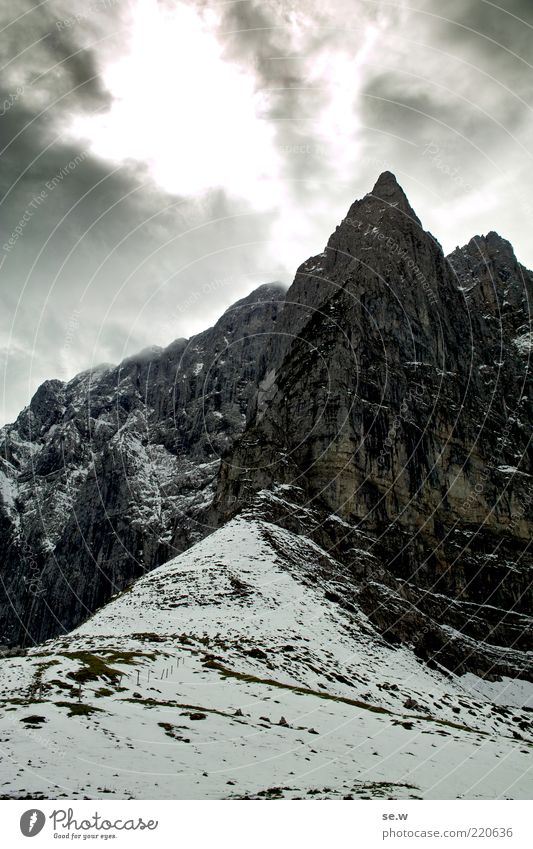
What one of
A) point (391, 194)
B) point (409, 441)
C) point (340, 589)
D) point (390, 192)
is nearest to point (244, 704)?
point (340, 589)

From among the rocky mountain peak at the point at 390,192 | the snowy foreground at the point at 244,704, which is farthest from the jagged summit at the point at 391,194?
the snowy foreground at the point at 244,704

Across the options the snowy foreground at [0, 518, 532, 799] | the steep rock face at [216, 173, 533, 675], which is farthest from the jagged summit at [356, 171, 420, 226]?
the snowy foreground at [0, 518, 532, 799]

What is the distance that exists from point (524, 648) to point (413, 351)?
59.7 meters

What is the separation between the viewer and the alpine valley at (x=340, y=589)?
2189 cm

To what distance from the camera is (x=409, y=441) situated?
10481 centimetres

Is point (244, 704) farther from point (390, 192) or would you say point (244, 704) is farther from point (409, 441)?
point (390, 192)

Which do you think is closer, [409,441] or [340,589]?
[340,589]

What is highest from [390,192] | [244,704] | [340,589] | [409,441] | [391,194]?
[390,192]

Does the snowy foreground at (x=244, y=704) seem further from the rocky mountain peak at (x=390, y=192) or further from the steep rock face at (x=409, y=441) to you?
the rocky mountain peak at (x=390, y=192)

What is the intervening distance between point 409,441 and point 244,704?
258 ft

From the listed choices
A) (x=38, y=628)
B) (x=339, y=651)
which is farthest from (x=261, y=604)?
(x=38, y=628)

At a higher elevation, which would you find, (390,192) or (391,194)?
(390,192)

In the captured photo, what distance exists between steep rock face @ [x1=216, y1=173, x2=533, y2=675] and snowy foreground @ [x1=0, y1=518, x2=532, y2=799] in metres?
14.0

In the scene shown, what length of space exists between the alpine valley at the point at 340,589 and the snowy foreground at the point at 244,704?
19 centimetres
